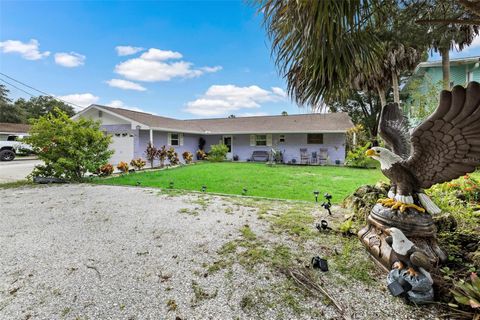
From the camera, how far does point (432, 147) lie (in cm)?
215

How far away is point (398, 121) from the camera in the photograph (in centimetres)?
279

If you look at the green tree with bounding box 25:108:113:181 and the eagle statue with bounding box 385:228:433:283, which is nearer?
the eagle statue with bounding box 385:228:433:283

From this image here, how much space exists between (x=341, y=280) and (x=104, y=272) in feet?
8.84

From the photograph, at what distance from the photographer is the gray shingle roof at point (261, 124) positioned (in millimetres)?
14798

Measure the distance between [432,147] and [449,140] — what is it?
0.16m

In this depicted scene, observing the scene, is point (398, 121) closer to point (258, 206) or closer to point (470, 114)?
point (470, 114)

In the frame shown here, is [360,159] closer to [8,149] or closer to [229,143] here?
[229,143]

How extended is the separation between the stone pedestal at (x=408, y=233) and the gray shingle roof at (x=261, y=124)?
12285 millimetres

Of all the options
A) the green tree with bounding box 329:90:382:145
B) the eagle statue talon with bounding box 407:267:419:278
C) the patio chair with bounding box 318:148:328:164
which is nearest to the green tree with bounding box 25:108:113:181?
the eagle statue talon with bounding box 407:267:419:278

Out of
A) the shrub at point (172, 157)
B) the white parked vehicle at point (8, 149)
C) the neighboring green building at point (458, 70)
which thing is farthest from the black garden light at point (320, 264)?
the white parked vehicle at point (8, 149)

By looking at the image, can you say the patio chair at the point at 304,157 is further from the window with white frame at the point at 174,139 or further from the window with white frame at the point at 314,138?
the window with white frame at the point at 174,139

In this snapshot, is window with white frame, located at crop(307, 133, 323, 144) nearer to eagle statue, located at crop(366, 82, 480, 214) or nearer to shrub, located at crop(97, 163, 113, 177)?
shrub, located at crop(97, 163, 113, 177)

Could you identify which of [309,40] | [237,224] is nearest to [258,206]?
[237,224]

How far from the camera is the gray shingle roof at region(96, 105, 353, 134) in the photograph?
14.8m
